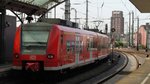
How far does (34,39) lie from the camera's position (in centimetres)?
1850

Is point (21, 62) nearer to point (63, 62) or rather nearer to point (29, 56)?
point (29, 56)

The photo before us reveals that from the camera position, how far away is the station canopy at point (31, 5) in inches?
1020

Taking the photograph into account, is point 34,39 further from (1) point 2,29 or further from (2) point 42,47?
(1) point 2,29

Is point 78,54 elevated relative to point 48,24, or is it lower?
lower

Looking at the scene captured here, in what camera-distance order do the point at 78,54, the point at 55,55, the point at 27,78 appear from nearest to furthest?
the point at 55,55
the point at 27,78
the point at 78,54

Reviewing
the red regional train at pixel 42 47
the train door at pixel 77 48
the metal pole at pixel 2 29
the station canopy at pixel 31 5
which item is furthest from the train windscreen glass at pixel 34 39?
the metal pole at pixel 2 29

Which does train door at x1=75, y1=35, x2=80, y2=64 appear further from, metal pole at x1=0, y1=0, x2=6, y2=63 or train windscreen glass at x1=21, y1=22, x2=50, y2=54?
metal pole at x1=0, y1=0, x2=6, y2=63

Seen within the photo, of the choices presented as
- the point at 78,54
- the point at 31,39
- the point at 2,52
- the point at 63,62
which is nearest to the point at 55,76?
the point at 63,62

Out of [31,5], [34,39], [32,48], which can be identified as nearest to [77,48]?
[34,39]

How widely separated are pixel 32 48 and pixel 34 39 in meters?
0.45

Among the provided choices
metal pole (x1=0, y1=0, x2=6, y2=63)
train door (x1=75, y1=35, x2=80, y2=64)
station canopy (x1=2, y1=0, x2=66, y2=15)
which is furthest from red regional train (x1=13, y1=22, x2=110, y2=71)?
metal pole (x1=0, y1=0, x2=6, y2=63)

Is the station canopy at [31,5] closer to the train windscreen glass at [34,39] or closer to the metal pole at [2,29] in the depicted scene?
the metal pole at [2,29]

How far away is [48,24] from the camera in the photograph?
18.7m

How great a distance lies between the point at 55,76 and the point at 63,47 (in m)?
1.40
